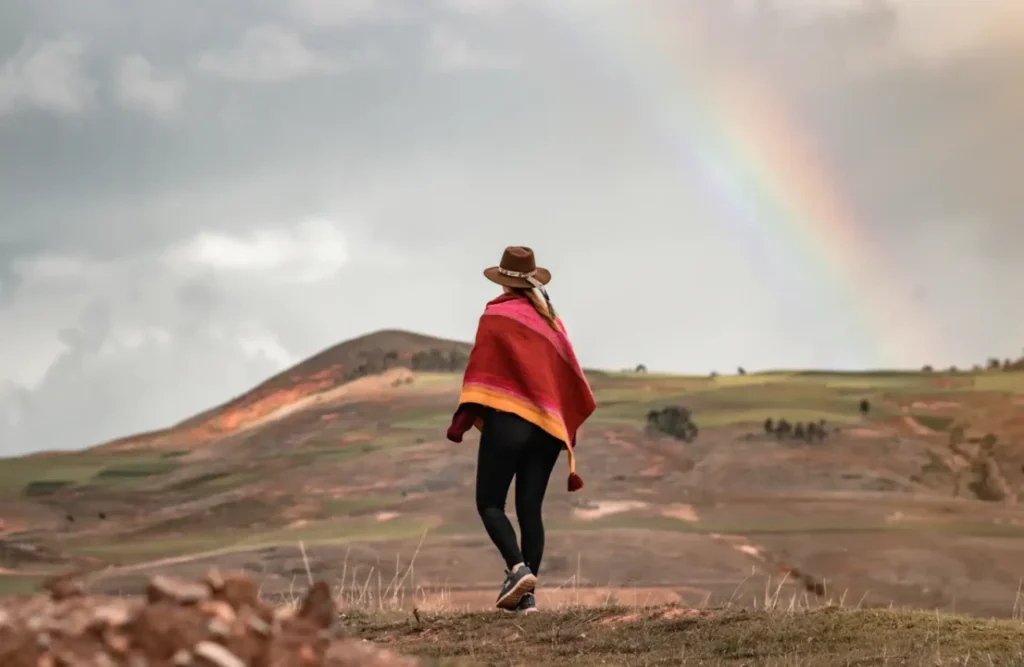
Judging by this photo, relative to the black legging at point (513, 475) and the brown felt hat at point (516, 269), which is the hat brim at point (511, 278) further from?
the black legging at point (513, 475)

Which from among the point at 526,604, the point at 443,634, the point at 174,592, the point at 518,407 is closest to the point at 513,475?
the point at 518,407

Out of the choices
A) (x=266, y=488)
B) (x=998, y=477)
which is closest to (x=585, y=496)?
(x=266, y=488)

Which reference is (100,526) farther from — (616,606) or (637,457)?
(616,606)

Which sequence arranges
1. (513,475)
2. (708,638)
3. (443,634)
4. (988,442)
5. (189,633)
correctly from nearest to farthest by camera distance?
(189,633)
(708,638)
(443,634)
(513,475)
(988,442)

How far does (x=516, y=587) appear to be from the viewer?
6.83 meters

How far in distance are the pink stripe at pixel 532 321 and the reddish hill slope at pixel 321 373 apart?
1495cm

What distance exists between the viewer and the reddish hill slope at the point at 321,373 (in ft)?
73.5

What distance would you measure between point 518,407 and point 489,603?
2811mm

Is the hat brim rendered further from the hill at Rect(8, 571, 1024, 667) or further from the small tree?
the small tree

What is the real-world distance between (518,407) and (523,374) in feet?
0.66

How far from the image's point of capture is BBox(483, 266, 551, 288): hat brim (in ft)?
24.1

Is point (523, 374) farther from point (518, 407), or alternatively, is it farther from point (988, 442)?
point (988, 442)

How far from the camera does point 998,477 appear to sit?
16203 mm

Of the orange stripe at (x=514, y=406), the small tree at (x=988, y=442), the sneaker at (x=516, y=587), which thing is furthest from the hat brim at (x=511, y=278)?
the small tree at (x=988, y=442)
